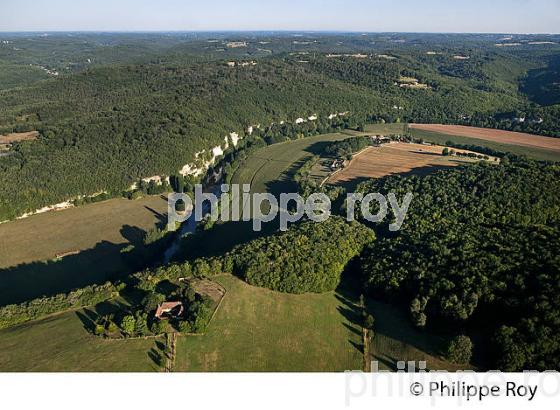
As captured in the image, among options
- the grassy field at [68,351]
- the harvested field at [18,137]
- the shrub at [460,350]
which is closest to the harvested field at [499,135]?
the shrub at [460,350]

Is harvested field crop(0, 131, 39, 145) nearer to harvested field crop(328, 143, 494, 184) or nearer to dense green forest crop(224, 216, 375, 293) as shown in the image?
harvested field crop(328, 143, 494, 184)

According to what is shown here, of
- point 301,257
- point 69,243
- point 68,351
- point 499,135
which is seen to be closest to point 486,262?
point 301,257

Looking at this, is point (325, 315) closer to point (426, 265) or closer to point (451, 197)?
point (426, 265)

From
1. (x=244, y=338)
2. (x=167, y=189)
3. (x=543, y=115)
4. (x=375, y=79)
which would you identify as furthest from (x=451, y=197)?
(x=375, y=79)

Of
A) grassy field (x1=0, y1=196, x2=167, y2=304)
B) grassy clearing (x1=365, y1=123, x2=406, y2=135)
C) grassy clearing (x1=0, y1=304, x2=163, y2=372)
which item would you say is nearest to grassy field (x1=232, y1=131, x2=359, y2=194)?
grassy clearing (x1=365, y1=123, x2=406, y2=135)

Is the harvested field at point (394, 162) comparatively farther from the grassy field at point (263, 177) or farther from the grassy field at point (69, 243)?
the grassy field at point (69, 243)

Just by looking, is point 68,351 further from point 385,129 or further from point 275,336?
point 385,129
